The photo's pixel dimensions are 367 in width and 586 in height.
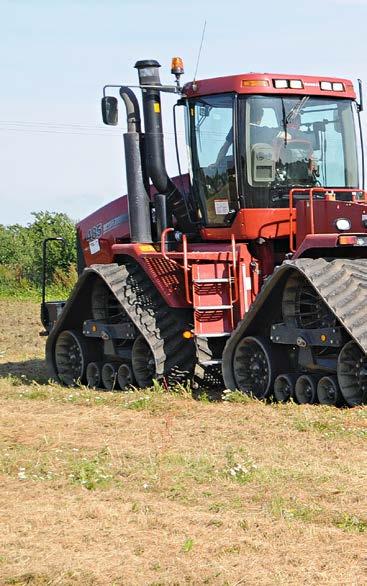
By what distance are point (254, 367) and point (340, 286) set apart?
1668mm

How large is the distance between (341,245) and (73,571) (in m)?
5.51

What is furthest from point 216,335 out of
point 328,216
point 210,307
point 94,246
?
point 94,246

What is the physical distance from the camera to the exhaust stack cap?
12492mm

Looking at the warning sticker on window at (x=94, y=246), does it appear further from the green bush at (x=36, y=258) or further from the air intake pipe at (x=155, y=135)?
the green bush at (x=36, y=258)

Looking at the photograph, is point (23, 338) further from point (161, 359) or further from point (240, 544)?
point (240, 544)

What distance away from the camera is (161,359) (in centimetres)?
1177

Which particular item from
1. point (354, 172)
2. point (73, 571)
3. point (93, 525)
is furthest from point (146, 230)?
point (73, 571)

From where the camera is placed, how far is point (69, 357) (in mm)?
13906

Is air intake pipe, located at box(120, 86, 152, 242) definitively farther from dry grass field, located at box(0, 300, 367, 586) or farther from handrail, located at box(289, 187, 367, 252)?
dry grass field, located at box(0, 300, 367, 586)

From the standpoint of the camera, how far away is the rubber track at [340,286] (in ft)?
30.9

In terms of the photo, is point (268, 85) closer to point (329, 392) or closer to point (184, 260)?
point (184, 260)

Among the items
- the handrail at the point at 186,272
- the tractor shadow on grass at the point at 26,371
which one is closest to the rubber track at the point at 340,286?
the handrail at the point at 186,272

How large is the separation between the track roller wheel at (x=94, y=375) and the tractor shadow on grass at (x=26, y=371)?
590 millimetres

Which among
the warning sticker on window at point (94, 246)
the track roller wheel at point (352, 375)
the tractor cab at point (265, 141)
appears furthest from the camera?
the warning sticker on window at point (94, 246)
